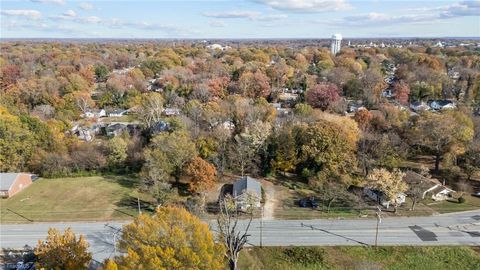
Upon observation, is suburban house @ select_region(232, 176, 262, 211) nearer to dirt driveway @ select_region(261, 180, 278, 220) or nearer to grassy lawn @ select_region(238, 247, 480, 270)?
dirt driveway @ select_region(261, 180, 278, 220)

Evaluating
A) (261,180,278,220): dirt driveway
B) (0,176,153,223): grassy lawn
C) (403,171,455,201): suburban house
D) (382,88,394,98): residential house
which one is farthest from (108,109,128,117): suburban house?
(382,88,394,98): residential house

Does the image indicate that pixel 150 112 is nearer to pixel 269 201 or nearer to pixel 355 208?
pixel 269 201

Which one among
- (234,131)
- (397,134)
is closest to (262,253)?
(234,131)

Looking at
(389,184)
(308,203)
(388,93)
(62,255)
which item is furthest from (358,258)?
(388,93)

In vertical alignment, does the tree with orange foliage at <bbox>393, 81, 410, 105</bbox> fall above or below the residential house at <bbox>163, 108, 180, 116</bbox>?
above

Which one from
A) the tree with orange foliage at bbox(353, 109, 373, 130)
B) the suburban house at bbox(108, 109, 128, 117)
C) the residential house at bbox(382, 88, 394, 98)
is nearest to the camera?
the tree with orange foliage at bbox(353, 109, 373, 130)
